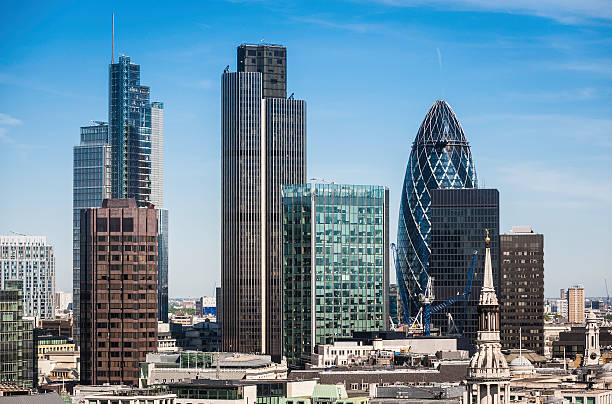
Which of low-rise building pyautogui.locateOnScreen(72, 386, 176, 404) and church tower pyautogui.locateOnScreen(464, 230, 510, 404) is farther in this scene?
low-rise building pyautogui.locateOnScreen(72, 386, 176, 404)

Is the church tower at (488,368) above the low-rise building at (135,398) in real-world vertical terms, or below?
above

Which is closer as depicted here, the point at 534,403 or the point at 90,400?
the point at 90,400

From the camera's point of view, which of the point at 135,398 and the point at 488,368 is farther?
the point at 135,398

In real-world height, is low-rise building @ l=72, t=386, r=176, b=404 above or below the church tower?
below

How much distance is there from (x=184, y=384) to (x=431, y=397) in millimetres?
29022

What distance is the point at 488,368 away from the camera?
138 meters

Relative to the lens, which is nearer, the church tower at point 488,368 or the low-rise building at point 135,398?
the church tower at point 488,368

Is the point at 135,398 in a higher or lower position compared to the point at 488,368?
lower

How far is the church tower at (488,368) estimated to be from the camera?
13812 cm

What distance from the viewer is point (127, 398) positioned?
172 m

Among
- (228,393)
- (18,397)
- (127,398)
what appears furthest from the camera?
(228,393)

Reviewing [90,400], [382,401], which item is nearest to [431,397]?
[382,401]

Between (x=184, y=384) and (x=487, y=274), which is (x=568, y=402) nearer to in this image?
(x=184, y=384)

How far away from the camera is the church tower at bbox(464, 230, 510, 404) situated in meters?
138
